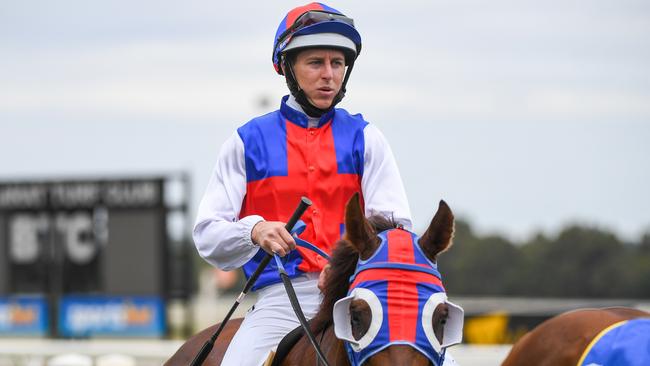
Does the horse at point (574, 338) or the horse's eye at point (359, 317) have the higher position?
the horse's eye at point (359, 317)

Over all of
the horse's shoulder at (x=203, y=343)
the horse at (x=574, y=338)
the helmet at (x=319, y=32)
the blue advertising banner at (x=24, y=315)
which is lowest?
the blue advertising banner at (x=24, y=315)

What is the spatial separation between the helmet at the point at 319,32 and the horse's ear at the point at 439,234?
905 mm

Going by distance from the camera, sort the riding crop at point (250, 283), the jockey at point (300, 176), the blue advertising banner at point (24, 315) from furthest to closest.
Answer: the blue advertising banner at point (24, 315)
the jockey at point (300, 176)
the riding crop at point (250, 283)

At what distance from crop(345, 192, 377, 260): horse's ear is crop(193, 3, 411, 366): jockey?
1.55 feet

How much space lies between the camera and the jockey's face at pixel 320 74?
407cm

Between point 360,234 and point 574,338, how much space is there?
8.55 ft

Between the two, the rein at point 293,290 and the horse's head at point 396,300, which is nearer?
the horse's head at point 396,300

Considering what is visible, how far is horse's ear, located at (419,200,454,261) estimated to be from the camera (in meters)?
3.34

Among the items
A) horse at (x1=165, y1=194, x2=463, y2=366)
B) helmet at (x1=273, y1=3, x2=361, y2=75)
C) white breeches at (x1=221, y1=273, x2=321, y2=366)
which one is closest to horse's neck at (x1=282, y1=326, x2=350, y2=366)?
horse at (x1=165, y1=194, x2=463, y2=366)

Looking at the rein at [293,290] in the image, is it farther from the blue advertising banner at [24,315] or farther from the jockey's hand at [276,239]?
the blue advertising banner at [24,315]

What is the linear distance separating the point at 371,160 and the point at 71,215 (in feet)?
44.5

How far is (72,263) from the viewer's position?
17.1 metres

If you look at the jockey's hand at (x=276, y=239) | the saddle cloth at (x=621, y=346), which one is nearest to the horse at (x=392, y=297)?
the jockey's hand at (x=276, y=239)

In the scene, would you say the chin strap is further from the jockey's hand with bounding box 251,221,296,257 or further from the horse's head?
the horse's head
